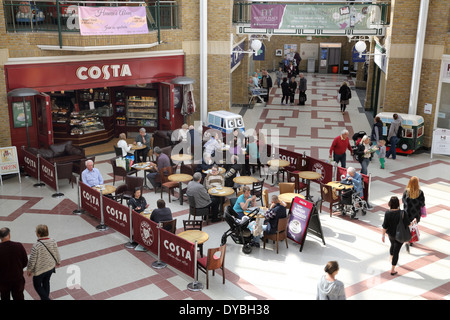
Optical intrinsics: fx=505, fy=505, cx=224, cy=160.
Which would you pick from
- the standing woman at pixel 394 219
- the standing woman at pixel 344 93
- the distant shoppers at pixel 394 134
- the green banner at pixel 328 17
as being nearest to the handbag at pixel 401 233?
the standing woman at pixel 394 219

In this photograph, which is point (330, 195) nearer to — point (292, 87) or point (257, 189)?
point (257, 189)

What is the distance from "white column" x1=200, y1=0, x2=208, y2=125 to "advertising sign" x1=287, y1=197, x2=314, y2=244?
9.83 metres

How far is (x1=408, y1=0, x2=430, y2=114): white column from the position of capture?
741 inches

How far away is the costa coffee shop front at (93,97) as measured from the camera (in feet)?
54.5

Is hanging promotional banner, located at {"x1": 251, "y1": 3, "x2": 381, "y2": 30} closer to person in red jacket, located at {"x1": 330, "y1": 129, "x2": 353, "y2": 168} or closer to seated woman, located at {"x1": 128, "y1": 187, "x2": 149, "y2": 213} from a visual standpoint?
person in red jacket, located at {"x1": 330, "y1": 129, "x2": 353, "y2": 168}

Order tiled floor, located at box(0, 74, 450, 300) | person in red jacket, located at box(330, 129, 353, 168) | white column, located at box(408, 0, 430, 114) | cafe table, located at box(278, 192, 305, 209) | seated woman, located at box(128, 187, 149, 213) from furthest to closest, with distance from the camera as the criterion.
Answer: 1. white column, located at box(408, 0, 430, 114)
2. person in red jacket, located at box(330, 129, 353, 168)
3. cafe table, located at box(278, 192, 305, 209)
4. seated woman, located at box(128, 187, 149, 213)
5. tiled floor, located at box(0, 74, 450, 300)

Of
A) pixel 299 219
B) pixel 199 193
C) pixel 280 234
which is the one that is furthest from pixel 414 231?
pixel 199 193

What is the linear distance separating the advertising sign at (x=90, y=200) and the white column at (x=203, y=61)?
8.37 metres

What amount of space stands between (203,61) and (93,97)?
481 cm

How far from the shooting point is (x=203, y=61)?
20.6 m

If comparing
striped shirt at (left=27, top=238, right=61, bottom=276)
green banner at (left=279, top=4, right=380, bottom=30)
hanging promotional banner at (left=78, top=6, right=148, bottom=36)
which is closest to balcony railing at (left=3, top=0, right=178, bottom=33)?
hanging promotional banner at (left=78, top=6, right=148, bottom=36)

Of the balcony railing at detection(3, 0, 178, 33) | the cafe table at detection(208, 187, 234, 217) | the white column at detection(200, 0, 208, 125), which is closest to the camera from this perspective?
the cafe table at detection(208, 187, 234, 217)

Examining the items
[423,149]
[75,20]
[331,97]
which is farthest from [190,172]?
[331,97]

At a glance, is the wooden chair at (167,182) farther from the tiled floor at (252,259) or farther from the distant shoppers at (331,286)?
the distant shoppers at (331,286)
